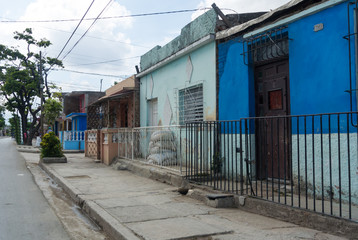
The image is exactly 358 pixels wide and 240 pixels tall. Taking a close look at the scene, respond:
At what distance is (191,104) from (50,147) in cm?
757

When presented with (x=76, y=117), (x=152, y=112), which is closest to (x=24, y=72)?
(x=76, y=117)

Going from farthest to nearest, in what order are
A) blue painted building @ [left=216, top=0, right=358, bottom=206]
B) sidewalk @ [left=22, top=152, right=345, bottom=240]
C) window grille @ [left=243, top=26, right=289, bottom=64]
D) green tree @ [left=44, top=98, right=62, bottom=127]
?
green tree @ [left=44, top=98, right=62, bottom=127] < window grille @ [left=243, top=26, right=289, bottom=64] < blue painted building @ [left=216, top=0, right=358, bottom=206] < sidewalk @ [left=22, top=152, right=345, bottom=240]

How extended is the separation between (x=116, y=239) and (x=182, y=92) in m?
6.90

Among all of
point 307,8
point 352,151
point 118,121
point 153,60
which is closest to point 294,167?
point 352,151

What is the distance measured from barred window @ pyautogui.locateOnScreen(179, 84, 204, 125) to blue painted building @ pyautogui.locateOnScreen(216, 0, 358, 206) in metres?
1.23

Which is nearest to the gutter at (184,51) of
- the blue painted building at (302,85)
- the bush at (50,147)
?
the blue painted building at (302,85)

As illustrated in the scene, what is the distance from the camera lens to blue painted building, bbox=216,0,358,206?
5.11m

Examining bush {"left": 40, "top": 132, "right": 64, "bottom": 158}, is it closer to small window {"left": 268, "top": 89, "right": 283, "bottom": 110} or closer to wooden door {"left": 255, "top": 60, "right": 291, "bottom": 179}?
Answer: wooden door {"left": 255, "top": 60, "right": 291, "bottom": 179}

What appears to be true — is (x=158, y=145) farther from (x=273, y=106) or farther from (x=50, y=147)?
(x=50, y=147)

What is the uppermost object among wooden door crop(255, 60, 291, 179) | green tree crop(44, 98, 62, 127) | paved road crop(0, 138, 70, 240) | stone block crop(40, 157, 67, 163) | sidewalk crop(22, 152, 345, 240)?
green tree crop(44, 98, 62, 127)

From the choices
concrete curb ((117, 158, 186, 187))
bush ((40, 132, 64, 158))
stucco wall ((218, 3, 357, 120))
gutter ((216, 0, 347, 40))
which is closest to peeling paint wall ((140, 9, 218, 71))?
gutter ((216, 0, 347, 40))

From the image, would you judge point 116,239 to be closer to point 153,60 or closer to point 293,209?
point 293,209

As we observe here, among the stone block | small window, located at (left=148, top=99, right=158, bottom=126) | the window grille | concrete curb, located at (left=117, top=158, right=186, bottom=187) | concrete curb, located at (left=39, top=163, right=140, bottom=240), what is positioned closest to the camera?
concrete curb, located at (left=39, top=163, right=140, bottom=240)

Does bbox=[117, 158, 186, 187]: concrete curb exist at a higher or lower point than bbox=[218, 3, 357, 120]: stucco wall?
lower
